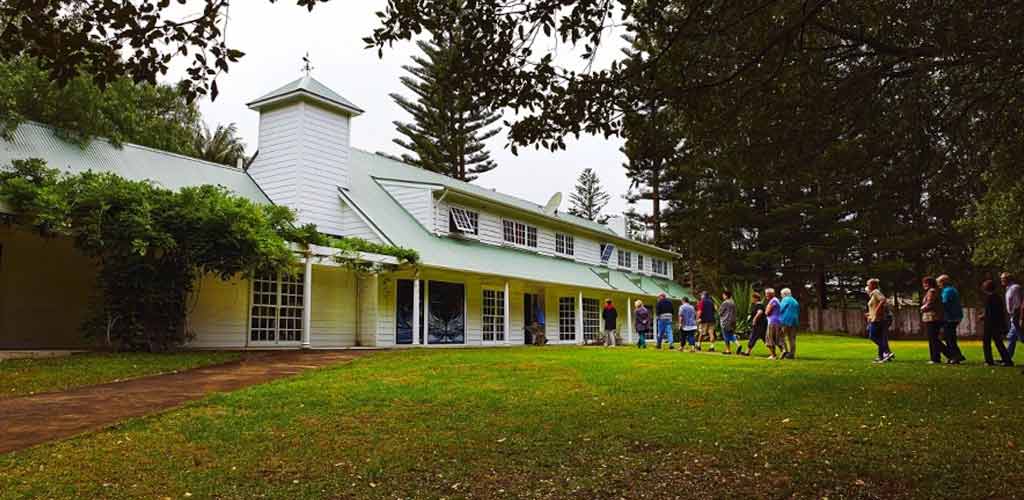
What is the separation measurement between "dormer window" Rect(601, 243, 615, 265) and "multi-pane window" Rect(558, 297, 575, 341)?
4.59m

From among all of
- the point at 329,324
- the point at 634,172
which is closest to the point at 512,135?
the point at 634,172

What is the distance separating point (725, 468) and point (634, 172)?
12.3ft

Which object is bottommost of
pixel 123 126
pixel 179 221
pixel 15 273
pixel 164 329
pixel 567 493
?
pixel 567 493

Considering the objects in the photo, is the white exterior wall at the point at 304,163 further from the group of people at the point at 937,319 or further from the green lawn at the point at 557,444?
the group of people at the point at 937,319

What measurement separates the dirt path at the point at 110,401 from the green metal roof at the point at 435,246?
7.00 metres

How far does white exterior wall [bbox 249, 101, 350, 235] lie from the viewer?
1786cm

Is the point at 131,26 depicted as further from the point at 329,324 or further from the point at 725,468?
the point at 329,324

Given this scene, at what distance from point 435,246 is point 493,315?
3.64 meters

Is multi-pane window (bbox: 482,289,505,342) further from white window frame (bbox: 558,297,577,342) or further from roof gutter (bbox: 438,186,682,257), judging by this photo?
white window frame (bbox: 558,297,577,342)

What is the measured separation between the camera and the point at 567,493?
4.64 meters

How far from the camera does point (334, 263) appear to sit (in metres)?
15.8

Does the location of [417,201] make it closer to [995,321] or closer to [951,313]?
[951,313]

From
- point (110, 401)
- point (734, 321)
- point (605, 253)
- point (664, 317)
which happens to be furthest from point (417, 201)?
point (110, 401)

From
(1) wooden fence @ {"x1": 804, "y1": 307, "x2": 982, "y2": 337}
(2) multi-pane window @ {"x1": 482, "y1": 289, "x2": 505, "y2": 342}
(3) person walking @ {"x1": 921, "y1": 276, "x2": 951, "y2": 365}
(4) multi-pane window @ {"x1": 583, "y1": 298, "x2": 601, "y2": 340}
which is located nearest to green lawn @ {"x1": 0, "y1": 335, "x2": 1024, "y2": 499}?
(3) person walking @ {"x1": 921, "y1": 276, "x2": 951, "y2": 365}
